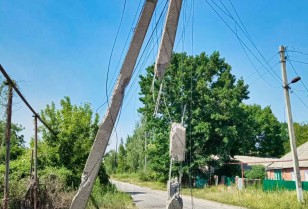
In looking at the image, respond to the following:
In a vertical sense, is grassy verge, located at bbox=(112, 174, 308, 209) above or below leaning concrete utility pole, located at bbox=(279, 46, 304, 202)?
below

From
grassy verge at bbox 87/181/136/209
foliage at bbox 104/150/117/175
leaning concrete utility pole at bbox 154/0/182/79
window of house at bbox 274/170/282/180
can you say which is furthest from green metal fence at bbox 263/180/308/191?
leaning concrete utility pole at bbox 154/0/182/79

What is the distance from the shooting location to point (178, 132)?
466 centimetres

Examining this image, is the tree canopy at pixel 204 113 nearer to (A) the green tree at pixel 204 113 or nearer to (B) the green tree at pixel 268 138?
(A) the green tree at pixel 204 113

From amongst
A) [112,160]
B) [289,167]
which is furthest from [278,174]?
[112,160]

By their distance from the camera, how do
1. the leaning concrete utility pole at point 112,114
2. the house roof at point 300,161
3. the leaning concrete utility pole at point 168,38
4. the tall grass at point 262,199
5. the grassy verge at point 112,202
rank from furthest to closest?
the house roof at point 300,161
the tall grass at point 262,199
the grassy verge at point 112,202
the leaning concrete utility pole at point 168,38
the leaning concrete utility pole at point 112,114

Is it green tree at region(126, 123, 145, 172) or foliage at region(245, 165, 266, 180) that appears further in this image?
green tree at region(126, 123, 145, 172)

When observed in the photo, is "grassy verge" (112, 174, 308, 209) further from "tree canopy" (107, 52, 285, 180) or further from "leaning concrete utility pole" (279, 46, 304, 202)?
"tree canopy" (107, 52, 285, 180)

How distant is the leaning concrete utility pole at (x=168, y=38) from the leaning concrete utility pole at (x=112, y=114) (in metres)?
0.32

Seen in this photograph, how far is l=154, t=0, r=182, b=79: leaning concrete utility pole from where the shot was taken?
522 centimetres

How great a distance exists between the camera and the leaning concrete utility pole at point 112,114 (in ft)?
16.5

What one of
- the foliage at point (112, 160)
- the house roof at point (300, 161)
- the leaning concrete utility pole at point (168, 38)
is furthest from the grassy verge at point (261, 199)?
the leaning concrete utility pole at point (168, 38)

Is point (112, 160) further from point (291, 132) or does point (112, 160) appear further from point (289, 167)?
point (289, 167)

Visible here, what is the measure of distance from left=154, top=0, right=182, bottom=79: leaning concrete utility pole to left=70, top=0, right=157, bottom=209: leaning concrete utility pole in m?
0.32

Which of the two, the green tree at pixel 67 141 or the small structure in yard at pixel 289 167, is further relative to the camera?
the small structure in yard at pixel 289 167
